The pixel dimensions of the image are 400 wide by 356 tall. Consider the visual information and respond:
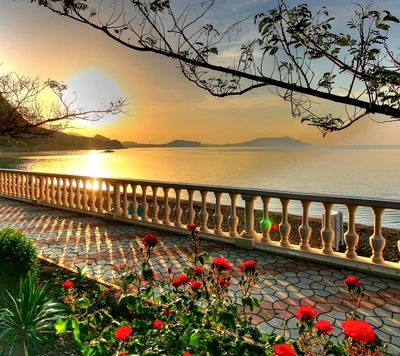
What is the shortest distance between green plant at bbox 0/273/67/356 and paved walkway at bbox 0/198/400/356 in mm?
1487

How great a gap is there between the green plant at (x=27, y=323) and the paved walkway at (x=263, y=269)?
149 centimetres

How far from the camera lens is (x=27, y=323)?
2.58m

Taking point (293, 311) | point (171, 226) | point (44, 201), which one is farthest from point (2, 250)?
point (44, 201)

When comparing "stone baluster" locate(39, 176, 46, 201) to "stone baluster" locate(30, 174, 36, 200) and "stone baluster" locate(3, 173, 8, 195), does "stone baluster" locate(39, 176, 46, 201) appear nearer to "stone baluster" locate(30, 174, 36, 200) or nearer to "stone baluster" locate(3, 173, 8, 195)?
"stone baluster" locate(30, 174, 36, 200)

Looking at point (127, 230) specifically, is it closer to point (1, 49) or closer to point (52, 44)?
point (52, 44)

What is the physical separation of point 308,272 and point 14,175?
11727mm

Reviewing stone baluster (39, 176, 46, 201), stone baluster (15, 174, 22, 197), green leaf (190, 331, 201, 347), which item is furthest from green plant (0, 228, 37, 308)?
stone baluster (15, 174, 22, 197)

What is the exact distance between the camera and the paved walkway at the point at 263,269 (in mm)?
3289

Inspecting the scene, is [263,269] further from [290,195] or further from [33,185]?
[33,185]

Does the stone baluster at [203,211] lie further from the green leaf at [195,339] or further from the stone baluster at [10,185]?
the stone baluster at [10,185]

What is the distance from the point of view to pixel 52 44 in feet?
25.2

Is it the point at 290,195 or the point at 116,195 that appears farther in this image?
the point at 116,195

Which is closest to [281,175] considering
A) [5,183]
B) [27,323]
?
[5,183]

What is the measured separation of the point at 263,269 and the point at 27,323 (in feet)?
10.8
